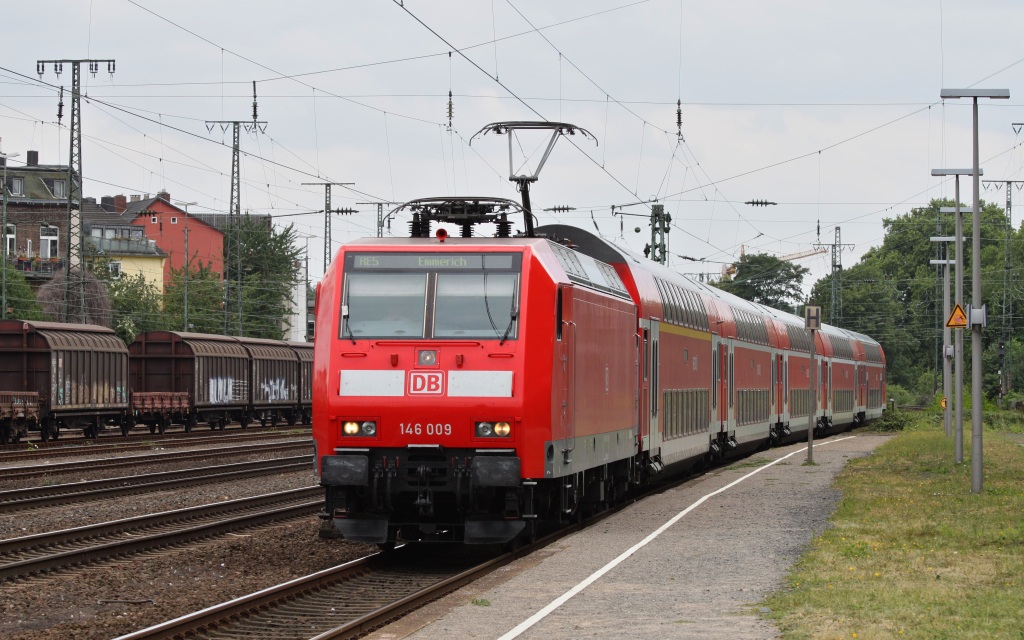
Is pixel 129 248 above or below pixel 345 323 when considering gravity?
above

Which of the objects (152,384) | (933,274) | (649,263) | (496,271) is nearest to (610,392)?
(496,271)

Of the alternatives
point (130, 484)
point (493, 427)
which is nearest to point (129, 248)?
point (130, 484)

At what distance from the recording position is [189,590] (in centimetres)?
1285

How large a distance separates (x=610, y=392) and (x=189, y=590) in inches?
265

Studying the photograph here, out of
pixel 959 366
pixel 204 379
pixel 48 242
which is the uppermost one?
pixel 48 242

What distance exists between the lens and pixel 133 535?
17.3 metres

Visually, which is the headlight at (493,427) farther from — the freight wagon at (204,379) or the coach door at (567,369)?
the freight wagon at (204,379)

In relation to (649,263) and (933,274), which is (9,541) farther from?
(933,274)

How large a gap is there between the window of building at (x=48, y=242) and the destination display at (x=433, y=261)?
262 feet

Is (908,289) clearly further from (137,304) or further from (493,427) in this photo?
(493,427)

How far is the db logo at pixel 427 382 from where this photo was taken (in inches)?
547

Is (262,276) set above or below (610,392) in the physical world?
above

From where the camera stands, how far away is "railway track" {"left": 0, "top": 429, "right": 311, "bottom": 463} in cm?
3269

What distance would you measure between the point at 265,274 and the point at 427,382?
68067 millimetres
